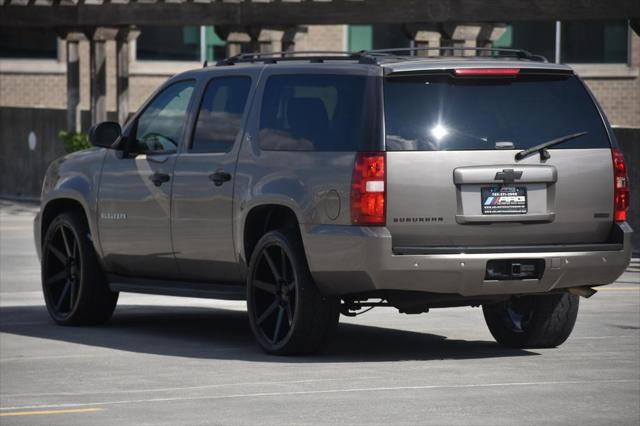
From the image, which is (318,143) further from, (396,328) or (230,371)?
(396,328)

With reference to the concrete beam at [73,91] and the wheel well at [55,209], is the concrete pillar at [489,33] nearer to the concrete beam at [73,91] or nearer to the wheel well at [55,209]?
the concrete beam at [73,91]

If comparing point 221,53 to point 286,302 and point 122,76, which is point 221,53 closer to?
point 122,76

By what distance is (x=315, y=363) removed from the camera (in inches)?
424

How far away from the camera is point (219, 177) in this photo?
11.6m

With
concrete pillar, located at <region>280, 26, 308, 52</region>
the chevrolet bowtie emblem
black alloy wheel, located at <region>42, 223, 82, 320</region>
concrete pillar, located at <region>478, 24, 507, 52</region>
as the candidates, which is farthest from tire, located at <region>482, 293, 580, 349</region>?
concrete pillar, located at <region>280, 26, 308, 52</region>

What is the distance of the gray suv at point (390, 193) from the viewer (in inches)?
413

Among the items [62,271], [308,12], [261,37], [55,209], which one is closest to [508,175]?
[62,271]

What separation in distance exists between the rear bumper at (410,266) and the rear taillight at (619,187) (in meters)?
0.32

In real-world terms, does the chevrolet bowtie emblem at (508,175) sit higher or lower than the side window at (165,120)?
lower

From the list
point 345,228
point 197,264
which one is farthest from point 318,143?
point 197,264

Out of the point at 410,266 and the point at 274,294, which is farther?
the point at 274,294

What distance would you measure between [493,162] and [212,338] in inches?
101

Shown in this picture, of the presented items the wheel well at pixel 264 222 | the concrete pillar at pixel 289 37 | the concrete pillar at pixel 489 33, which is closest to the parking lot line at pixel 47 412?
the wheel well at pixel 264 222

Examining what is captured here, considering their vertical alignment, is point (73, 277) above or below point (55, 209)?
below
